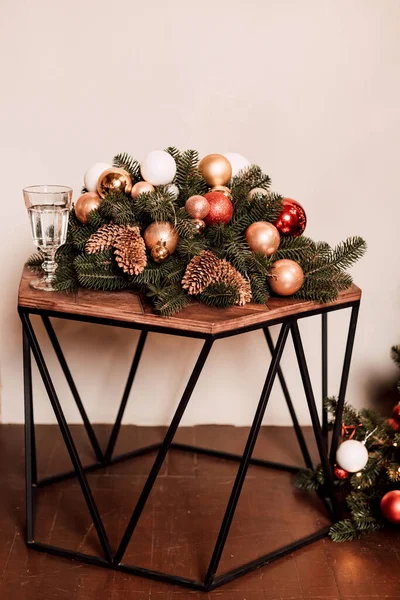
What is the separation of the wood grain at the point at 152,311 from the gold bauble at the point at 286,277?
0.03 m

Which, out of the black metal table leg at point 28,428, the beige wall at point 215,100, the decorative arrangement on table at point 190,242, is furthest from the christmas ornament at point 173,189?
the beige wall at point 215,100

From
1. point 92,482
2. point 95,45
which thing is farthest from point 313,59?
point 92,482

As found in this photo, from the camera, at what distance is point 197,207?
168 centimetres

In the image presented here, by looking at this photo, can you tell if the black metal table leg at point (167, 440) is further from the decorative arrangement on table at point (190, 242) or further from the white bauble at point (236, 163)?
the white bauble at point (236, 163)

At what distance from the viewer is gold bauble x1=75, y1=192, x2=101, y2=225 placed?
5.84 ft

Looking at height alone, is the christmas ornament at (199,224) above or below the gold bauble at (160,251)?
above

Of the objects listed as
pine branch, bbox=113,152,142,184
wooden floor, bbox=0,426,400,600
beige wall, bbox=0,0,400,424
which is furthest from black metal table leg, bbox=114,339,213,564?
beige wall, bbox=0,0,400,424

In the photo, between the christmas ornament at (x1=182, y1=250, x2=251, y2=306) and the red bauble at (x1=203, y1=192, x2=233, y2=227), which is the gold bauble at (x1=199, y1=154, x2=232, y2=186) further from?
the christmas ornament at (x1=182, y1=250, x2=251, y2=306)

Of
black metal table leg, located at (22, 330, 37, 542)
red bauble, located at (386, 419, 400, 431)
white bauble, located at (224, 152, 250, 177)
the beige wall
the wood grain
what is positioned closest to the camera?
the wood grain

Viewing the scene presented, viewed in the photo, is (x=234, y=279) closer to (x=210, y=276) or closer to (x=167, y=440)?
(x=210, y=276)

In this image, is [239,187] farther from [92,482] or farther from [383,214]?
[92,482]

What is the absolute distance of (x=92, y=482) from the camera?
7.29 ft

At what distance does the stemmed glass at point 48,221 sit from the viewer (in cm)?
167

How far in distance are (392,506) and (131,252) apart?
101 centimetres
